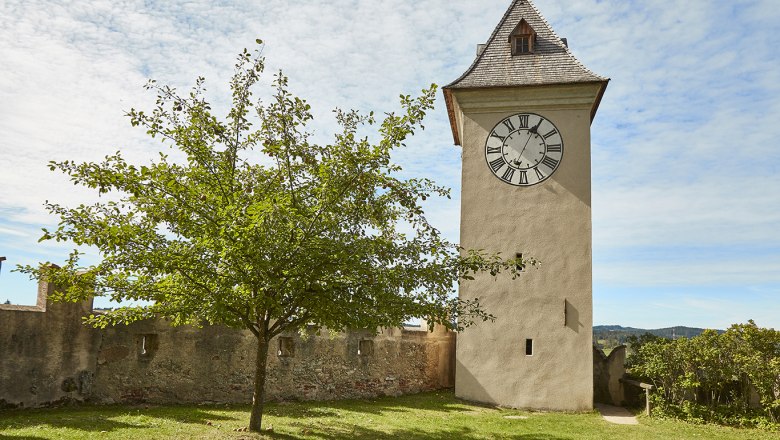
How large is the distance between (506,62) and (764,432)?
11.0 m

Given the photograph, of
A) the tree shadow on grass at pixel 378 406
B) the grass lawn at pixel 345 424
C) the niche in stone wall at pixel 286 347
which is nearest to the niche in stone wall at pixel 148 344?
the grass lawn at pixel 345 424

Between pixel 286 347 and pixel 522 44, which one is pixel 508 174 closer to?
pixel 522 44

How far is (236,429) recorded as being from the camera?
9.31 m

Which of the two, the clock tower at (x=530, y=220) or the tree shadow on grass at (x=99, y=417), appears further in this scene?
the clock tower at (x=530, y=220)

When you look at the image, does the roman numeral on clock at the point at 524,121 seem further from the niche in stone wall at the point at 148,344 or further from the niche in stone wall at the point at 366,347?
the niche in stone wall at the point at 148,344

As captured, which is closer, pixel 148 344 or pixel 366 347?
pixel 148 344

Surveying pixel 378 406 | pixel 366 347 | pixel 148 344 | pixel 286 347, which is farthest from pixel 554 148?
pixel 148 344

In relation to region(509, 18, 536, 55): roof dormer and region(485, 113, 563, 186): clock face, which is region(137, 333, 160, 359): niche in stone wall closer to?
region(485, 113, 563, 186): clock face

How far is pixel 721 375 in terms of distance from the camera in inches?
520

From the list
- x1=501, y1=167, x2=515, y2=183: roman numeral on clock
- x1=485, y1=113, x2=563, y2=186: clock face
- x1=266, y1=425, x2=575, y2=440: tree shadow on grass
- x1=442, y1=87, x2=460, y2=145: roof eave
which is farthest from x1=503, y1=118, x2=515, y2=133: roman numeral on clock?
x1=266, y1=425, x2=575, y2=440: tree shadow on grass

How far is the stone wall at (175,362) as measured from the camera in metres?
10.4

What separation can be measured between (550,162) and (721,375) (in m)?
6.47

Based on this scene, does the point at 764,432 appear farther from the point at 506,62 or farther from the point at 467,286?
the point at 506,62

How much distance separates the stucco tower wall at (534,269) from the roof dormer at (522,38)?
1822 mm
